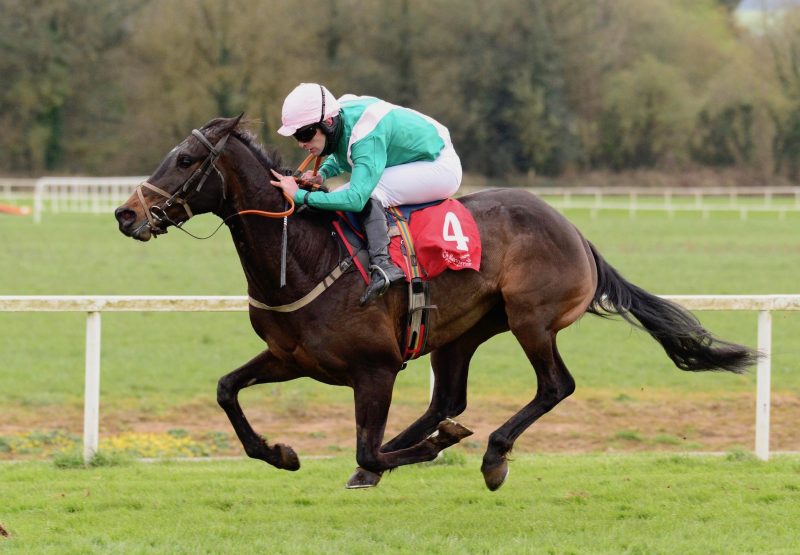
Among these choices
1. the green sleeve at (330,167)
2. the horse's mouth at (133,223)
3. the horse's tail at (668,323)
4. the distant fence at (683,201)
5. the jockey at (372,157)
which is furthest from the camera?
the distant fence at (683,201)

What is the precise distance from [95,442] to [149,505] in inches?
46.2

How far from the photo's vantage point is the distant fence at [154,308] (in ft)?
21.2

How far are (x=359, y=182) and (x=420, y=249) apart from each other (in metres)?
0.45

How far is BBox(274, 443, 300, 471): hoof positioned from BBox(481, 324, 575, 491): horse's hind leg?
86cm

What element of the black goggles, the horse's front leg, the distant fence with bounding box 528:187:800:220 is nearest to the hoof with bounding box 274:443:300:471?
the horse's front leg

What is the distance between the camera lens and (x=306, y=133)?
16.6 ft

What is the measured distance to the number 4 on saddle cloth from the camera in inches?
202

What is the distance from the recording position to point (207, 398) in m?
9.28

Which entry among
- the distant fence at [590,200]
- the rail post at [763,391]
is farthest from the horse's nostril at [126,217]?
the distant fence at [590,200]

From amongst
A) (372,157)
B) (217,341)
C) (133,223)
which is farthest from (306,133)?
(217,341)

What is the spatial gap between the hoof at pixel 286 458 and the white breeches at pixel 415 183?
1.20 meters

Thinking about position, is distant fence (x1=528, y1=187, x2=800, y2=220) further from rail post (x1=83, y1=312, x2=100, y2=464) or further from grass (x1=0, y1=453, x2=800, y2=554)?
rail post (x1=83, y1=312, x2=100, y2=464)

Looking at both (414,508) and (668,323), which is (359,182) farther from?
(668,323)

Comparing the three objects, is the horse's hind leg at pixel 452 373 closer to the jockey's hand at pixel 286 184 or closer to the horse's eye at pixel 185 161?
the jockey's hand at pixel 286 184
